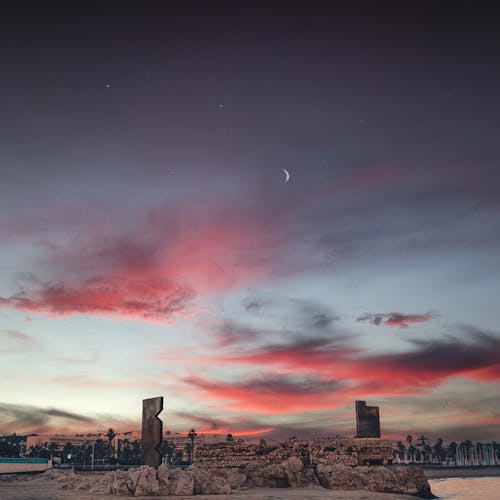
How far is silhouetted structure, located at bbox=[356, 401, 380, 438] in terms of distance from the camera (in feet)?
213

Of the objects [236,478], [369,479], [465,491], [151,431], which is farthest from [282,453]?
[465,491]

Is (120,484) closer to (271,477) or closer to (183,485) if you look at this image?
(183,485)

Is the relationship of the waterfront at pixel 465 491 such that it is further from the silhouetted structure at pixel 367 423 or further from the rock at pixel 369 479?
the rock at pixel 369 479

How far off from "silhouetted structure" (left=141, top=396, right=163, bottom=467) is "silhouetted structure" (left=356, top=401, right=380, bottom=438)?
25.8m

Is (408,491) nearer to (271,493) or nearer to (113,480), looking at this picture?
(271,493)

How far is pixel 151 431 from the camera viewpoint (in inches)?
1981

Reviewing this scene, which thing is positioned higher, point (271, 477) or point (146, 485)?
point (146, 485)

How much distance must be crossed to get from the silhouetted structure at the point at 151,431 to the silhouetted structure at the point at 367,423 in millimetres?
25765

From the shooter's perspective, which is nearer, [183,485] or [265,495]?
[265,495]

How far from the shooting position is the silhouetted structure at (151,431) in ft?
162

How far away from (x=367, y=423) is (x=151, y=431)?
27.3m

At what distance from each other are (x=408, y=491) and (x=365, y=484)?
4.59 meters

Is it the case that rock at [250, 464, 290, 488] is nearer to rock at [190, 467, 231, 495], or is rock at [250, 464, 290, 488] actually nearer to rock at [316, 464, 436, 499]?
rock at [316, 464, 436, 499]

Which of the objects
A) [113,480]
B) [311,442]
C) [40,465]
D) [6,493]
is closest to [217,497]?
[113,480]
